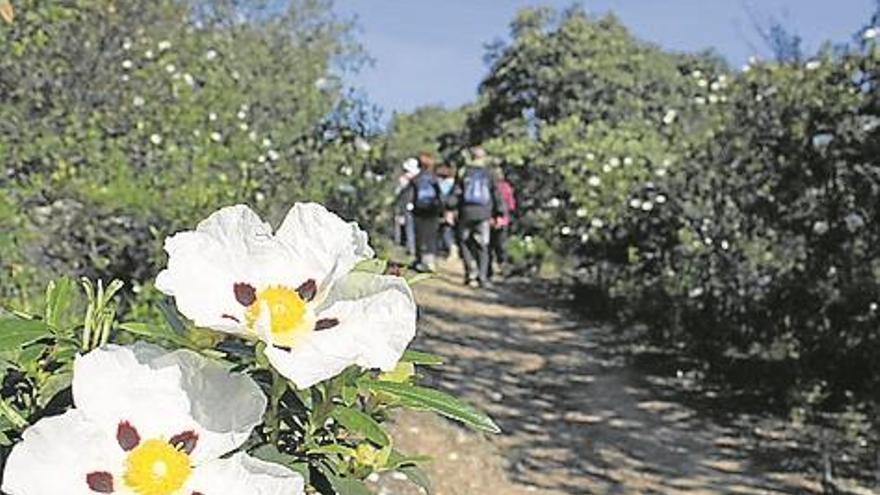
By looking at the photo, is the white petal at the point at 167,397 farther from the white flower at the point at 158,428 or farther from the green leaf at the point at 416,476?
the green leaf at the point at 416,476

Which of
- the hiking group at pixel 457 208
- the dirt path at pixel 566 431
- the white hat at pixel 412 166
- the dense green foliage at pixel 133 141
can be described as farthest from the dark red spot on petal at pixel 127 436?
the white hat at pixel 412 166

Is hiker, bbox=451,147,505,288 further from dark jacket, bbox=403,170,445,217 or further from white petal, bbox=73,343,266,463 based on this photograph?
white petal, bbox=73,343,266,463

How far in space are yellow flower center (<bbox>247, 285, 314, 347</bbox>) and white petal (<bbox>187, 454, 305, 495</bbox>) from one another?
0.37ft

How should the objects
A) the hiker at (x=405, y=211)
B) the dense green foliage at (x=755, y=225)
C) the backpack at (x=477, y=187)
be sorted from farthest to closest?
the hiker at (x=405, y=211) < the backpack at (x=477, y=187) < the dense green foliage at (x=755, y=225)

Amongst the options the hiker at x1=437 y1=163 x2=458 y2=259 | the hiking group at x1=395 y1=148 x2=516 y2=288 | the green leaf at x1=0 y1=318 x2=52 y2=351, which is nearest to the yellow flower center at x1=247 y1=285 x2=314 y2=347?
the green leaf at x1=0 y1=318 x2=52 y2=351

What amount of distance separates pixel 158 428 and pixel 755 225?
943 cm

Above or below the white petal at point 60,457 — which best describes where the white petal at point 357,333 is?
above

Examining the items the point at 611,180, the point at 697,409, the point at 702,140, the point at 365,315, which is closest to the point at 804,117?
the point at 697,409

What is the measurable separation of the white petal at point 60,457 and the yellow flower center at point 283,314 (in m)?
0.17

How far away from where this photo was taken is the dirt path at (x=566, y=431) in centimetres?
693

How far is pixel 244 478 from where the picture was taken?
4.03ft

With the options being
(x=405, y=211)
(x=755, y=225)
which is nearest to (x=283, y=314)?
(x=755, y=225)

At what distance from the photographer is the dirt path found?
693 centimetres

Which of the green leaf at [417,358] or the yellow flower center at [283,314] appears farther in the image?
the green leaf at [417,358]
